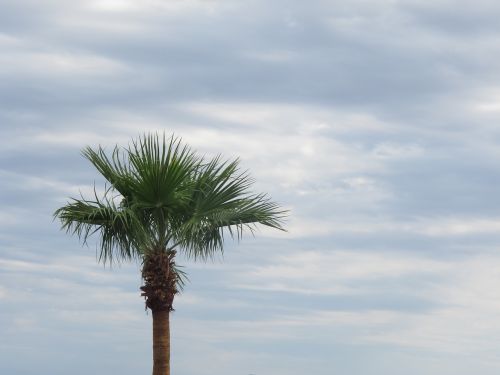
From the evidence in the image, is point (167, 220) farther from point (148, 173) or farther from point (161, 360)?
point (161, 360)

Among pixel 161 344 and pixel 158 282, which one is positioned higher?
pixel 158 282

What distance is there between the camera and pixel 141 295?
33.6 m

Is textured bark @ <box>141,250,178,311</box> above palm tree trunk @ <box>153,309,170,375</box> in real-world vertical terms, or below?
above

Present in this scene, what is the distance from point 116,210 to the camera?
33.6m

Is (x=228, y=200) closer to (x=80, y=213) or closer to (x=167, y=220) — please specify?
(x=167, y=220)

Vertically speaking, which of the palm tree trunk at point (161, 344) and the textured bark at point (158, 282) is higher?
the textured bark at point (158, 282)

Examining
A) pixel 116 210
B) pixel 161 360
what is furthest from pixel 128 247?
pixel 161 360

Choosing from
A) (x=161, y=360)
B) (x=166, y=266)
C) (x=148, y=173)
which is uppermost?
(x=148, y=173)

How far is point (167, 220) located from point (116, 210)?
4.73 ft

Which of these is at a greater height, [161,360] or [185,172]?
[185,172]

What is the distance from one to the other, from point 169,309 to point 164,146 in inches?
172

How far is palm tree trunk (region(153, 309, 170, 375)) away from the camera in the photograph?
33.4 meters

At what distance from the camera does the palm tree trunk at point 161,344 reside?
33406 millimetres

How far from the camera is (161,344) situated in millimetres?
33438
